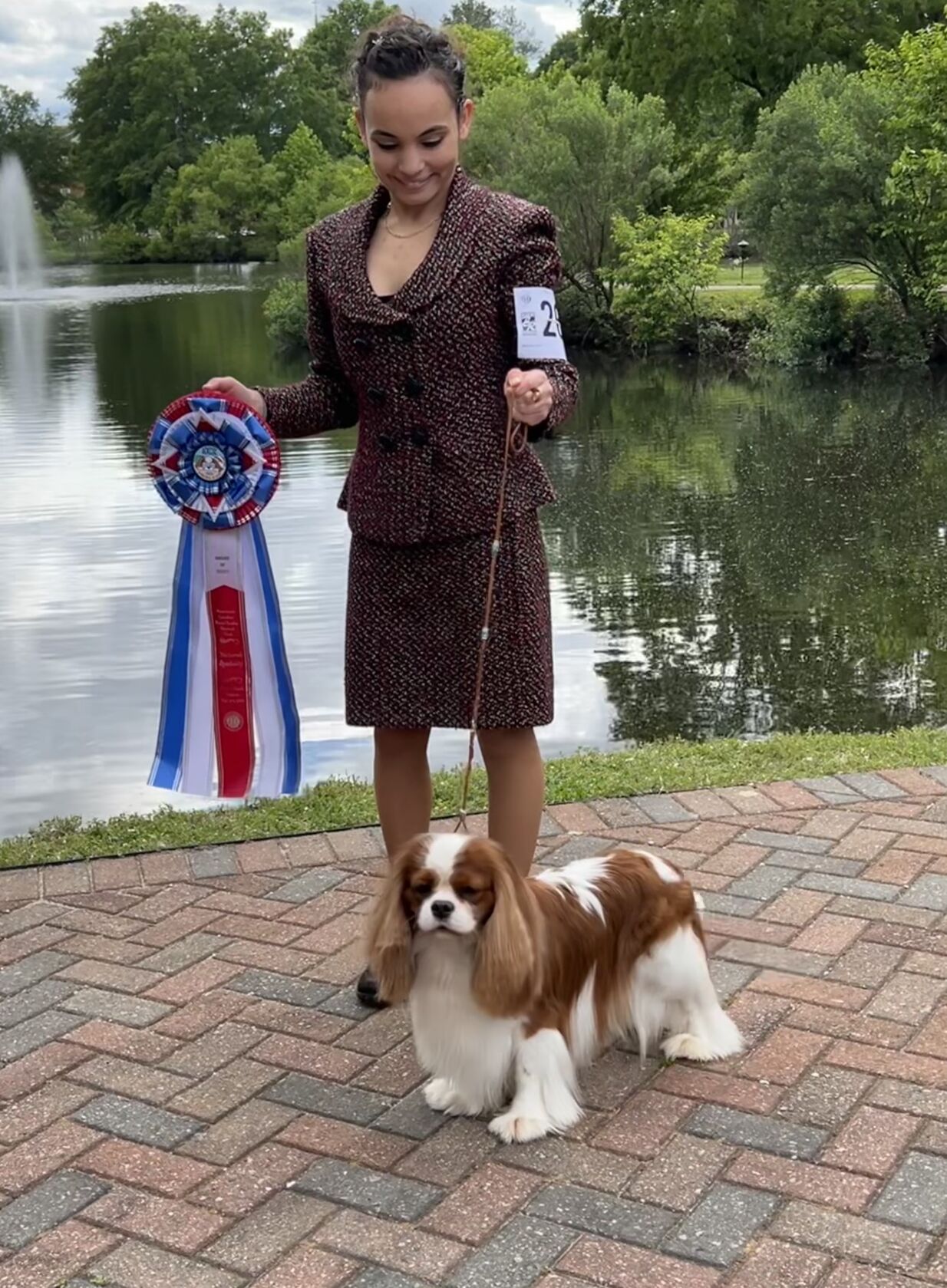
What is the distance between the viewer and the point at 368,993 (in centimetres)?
334

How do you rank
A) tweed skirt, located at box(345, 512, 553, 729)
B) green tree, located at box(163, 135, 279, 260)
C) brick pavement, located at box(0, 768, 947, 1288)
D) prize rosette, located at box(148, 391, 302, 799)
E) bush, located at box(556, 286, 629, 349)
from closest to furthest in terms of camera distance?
brick pavement, located at box(0, 768, 947, 1288) < tweed skirt, located at box(345, 512, 553, 729) < prize rosette, located at box(148, 391, 302, 799) < bush, located at box(556, 286, 629, 349) < green tree, located at box(163, 135, 279, 260)

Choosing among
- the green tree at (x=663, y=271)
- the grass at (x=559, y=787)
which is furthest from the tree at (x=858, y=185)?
the grass at (x=559, y=787)

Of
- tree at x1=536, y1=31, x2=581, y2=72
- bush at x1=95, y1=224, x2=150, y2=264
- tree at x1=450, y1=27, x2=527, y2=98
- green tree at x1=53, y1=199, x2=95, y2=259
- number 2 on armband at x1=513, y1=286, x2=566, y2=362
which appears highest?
tree at x1=536, y1=31, x2=581, y2=72

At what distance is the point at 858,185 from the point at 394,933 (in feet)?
78.0

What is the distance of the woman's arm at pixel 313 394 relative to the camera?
10.9 ft

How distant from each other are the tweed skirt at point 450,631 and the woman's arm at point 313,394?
0.38m

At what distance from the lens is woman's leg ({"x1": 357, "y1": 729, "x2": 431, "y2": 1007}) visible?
11.2 feet

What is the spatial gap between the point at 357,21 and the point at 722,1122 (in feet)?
296

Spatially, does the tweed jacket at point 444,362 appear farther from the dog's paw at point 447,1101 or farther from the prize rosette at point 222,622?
the dog's paw at point 447,1101

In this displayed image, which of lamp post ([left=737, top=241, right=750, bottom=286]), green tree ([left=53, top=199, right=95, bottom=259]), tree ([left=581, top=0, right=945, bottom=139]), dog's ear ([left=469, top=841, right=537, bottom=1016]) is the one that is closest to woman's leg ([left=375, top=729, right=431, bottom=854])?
dog's ear ([left=469, top=841, right=537, bottom=1016])

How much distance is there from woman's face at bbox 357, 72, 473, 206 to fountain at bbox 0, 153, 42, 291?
54.5 metres

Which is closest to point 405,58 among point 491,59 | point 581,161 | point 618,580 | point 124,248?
point 618,580

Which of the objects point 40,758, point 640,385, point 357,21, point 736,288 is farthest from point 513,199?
point 357,21

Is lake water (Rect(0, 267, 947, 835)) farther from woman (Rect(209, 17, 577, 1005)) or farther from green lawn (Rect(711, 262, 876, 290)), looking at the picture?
green lawn (Rect(711, 262, 876, 290))
